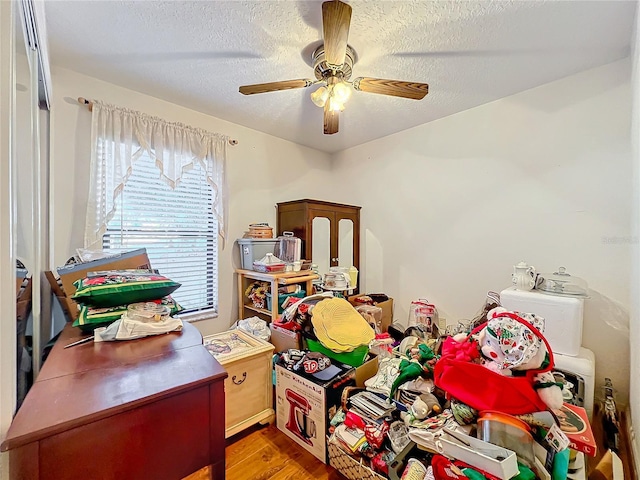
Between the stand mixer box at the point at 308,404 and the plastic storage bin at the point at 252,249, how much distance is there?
1.12m

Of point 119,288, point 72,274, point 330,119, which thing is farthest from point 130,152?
point 330,119

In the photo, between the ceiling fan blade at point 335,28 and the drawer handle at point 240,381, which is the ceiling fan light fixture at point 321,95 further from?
the drawer handle at point 240,381

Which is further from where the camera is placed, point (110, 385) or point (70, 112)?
point (70, 112)

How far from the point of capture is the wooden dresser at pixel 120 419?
53 centimetres

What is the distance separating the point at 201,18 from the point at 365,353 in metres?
2.23

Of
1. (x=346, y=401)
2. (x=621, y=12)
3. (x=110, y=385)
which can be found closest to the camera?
(x=110, y=385)

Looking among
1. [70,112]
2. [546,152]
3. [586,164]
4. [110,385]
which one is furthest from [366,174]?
[110,385]

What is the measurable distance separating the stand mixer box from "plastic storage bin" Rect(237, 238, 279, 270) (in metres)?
1.12

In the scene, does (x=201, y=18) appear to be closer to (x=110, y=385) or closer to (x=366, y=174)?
(x=110, y=385)

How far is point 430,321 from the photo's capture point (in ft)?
8.23

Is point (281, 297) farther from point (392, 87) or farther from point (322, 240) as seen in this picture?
point (392, 87)

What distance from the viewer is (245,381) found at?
1697 millimetres

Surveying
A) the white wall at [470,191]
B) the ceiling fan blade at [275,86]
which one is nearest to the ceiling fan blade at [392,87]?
the ceiling fan blade at [275,86]

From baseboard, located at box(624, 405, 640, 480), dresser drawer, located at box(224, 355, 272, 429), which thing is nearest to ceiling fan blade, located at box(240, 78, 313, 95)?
dresser drawer, located at box(224, 355, 272, 429)
